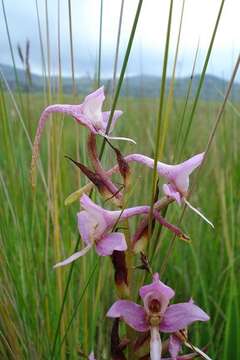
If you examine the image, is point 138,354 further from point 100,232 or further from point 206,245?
point 206,245

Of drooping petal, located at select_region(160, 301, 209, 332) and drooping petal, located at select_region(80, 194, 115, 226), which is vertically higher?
drooping petal, located at select_region(80, 194, 115, 226)

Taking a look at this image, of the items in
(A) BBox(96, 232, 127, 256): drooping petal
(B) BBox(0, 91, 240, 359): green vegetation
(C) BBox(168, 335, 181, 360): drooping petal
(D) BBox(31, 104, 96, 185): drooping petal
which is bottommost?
(B) BBox(0, 91, 240, 359): green vegetation

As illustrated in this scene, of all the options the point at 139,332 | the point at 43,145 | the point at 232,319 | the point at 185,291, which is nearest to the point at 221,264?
the point at 185,291

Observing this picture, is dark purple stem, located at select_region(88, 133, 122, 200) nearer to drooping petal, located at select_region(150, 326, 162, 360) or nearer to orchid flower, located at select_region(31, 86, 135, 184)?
orchid flower, located at select_region(31, 86, 135, 184)

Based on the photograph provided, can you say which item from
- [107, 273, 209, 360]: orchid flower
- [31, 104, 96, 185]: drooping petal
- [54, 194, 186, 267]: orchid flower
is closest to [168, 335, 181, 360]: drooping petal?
[107, 273, 209, 360]: orchid flower

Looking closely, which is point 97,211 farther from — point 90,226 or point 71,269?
point 71,269

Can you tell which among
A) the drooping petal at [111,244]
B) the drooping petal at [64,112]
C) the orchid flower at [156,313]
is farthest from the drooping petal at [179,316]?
the drooping petal at [64,112]

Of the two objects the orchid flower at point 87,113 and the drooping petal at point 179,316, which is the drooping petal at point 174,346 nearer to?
the drooping petal at point 179,316
